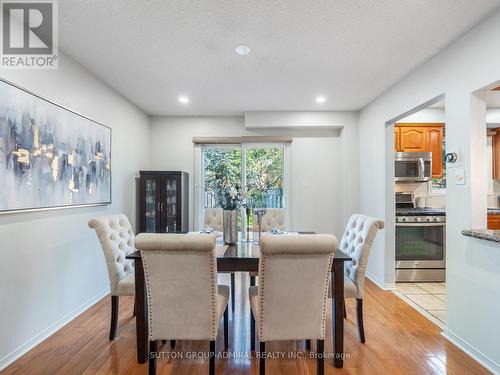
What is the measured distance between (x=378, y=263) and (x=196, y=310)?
2834 mm

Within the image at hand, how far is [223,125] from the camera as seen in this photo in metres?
4.68

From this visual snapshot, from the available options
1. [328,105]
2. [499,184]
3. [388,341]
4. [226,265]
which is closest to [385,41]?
[328,105]

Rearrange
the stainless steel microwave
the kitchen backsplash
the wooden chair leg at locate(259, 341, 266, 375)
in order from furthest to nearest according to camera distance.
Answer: the kitchen backsplash < the stainless steel microwave < the wooden chair leg at locate(259, 341, 266, 375)

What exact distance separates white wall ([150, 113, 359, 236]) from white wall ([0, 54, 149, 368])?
104cm

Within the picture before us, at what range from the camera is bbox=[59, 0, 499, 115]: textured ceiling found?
191cm

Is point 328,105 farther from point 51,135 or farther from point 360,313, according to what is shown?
point 51,135

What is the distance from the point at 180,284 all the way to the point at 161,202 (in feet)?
8.38

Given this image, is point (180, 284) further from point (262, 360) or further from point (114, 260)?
point (114, 260)

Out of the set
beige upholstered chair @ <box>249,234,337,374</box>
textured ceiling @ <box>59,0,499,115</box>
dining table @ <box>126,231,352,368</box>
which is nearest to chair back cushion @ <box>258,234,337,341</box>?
beige upholstered chair @ <box>249,234,337,374</box>

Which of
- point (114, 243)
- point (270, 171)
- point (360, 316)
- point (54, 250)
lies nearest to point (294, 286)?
point (360, 316)

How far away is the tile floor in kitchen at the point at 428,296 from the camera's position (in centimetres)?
287

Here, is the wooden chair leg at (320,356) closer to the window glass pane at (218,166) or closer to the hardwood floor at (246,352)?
the hardwood floor at (246,352)

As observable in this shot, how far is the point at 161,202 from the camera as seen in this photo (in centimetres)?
406

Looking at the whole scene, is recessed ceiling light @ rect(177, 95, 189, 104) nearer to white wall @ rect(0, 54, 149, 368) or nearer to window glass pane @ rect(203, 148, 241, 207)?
white wall @ rect(0, 54, 149, 368)
